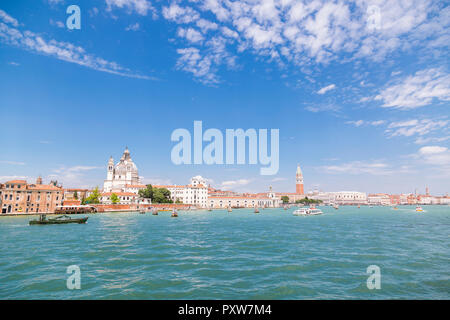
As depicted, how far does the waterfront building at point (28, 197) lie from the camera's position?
155 ft

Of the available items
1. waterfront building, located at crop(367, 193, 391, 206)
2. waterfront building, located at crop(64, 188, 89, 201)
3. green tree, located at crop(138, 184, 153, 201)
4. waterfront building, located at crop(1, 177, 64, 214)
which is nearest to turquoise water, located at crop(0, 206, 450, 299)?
waterfront building, located at crop(1, 177, 64, 214)

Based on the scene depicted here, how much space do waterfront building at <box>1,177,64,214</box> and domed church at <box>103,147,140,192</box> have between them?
168 feet

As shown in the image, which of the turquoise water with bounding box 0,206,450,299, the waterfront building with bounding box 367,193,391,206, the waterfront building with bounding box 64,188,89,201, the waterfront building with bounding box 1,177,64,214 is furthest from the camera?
the waterfront building with bounding box 367,193,391,206

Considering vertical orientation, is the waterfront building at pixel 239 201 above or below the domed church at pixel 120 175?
below

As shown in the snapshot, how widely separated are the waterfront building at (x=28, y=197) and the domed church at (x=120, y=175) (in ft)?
168

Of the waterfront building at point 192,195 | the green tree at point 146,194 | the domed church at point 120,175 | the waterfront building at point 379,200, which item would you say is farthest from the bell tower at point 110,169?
the waterfront building at point 379,200

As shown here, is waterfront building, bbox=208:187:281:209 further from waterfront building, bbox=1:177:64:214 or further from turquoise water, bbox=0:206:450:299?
turquoise water, bbox=0:206:450:299

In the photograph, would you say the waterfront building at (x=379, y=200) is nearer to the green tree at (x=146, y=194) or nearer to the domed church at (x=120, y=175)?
the domed church at (x=120, y=175)

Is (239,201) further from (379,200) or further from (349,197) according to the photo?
(379,200)

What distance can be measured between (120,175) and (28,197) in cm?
5827

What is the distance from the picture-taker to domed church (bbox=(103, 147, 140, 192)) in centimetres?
10562
